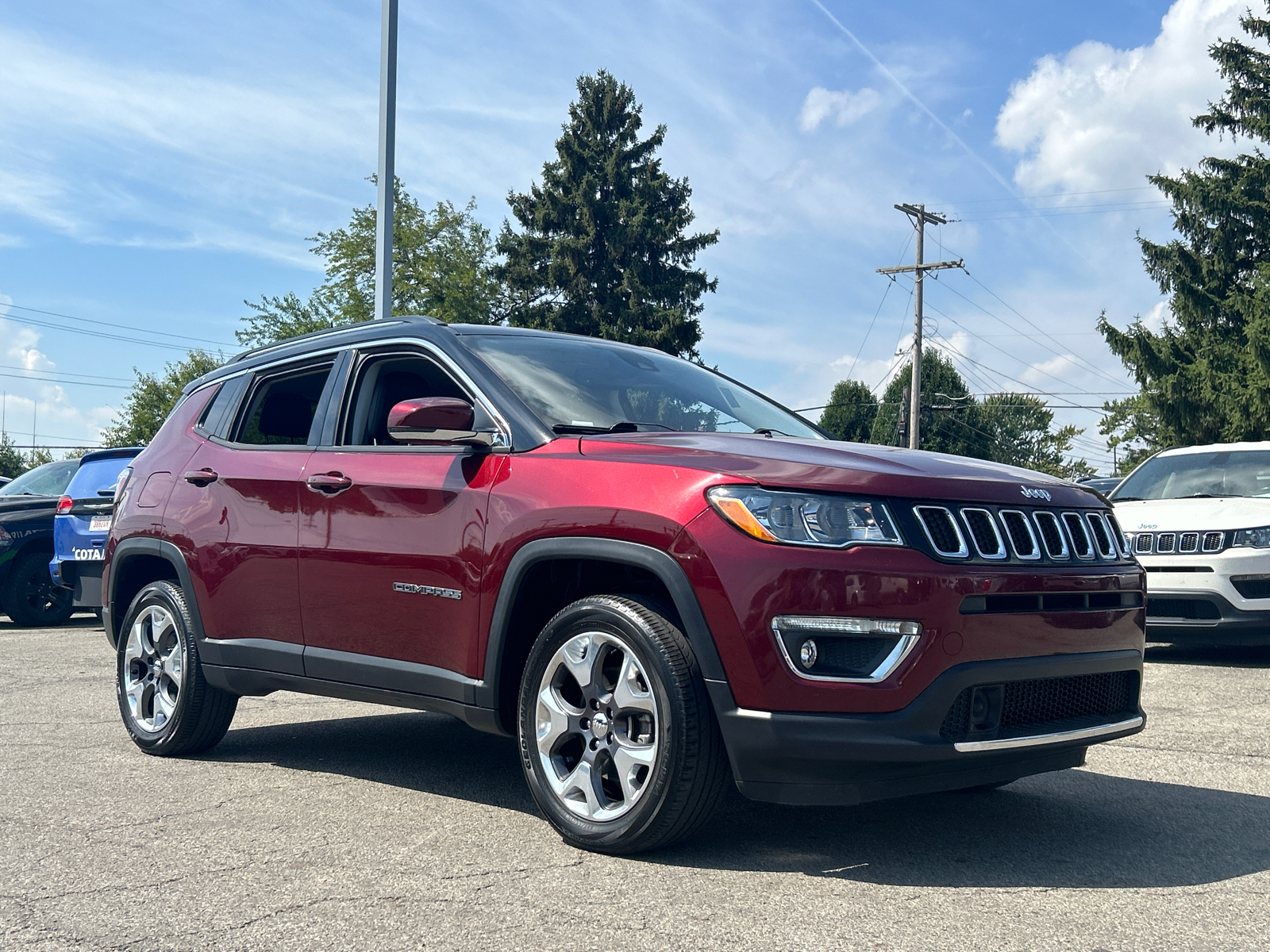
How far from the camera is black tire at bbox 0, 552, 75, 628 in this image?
12602 mm

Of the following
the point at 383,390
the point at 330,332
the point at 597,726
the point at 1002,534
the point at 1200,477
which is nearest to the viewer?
the point at 1002,534

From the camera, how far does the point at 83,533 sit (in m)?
11.3

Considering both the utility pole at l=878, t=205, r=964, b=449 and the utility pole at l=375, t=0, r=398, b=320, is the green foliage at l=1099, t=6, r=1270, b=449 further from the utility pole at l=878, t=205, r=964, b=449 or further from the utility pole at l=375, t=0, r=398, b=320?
the utility pole at l=375, t=0, r=398, b=320

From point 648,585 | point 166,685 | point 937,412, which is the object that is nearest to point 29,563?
point 166,685

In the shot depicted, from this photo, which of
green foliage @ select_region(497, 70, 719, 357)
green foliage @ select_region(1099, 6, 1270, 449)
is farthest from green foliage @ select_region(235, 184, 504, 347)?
green foliage @ select_region(1099, 6, 1270, 449)

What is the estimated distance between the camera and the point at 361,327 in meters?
5.30

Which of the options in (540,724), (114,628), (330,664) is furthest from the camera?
(114,628)

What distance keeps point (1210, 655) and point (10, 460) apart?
102262mm

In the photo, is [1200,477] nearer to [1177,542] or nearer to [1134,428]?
[1177,542]

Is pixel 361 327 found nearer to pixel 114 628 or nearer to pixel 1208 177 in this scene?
pixel 114 628

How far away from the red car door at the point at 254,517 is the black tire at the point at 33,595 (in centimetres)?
794

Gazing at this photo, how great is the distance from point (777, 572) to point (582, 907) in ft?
3.48

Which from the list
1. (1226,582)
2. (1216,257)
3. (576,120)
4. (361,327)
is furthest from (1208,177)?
(361,327)

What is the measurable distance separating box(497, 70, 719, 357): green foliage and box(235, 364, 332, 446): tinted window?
39590 millimetres
